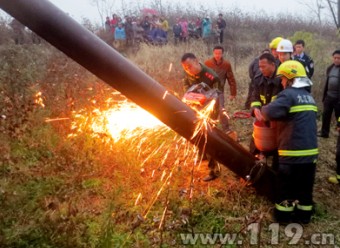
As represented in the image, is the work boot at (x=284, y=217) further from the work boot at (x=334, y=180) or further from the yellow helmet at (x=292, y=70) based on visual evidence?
the yellow helmet at (x=292, y=70)

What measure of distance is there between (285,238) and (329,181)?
177cm

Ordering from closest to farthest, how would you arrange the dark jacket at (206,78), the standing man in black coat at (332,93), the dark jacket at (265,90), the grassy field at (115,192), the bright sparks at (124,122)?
the grassy field at (115,192) → the dark jacket at (265,90) → the bright sparks at (124,122) → the dark jacket at (206,78) → the standing man in black coat at (332,93)

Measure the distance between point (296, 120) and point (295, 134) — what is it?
0.18 m

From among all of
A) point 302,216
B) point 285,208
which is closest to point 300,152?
point 285,208

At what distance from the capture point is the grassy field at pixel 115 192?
3957mm

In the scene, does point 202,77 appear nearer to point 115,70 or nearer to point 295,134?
point 295,134

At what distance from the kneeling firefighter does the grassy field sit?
38cm

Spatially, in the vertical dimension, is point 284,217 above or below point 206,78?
below

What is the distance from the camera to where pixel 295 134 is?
4379 millimetres

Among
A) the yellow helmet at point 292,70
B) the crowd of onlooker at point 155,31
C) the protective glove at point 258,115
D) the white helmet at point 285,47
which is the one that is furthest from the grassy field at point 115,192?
the crowd of onlooker at point 155,31

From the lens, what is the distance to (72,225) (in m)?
3.74

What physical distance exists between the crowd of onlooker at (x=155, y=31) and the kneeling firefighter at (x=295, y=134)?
1515 cm

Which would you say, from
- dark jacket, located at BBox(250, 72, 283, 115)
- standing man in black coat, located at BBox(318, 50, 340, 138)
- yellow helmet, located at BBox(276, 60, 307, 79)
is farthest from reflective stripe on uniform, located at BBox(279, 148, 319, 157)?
standing man in black coat, located at BBox(318, 50, 340, 138)

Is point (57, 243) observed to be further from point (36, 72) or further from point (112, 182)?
point (36, 72)
